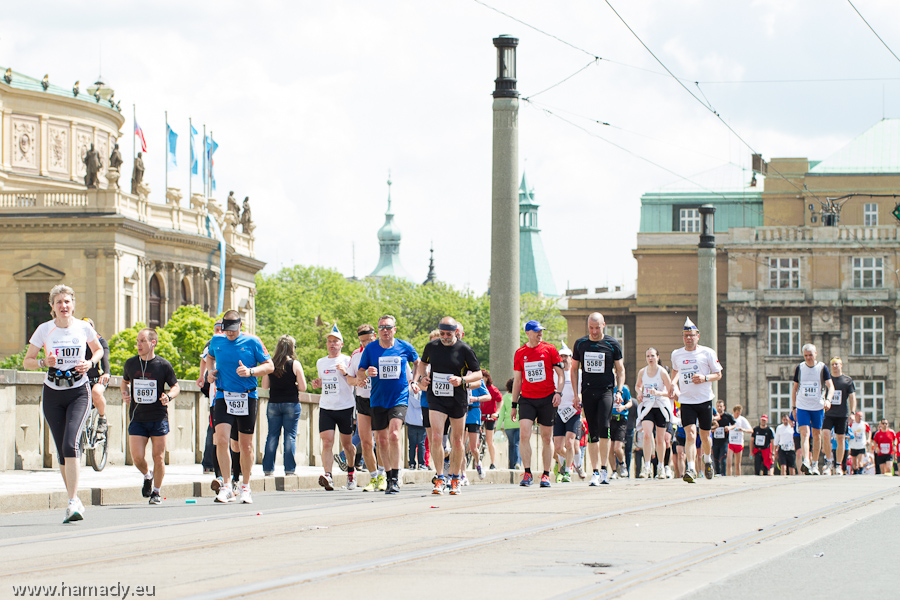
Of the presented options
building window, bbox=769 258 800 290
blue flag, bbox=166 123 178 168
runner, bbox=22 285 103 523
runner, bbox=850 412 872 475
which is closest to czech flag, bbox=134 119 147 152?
blue flag, bbox=166 123 178 168

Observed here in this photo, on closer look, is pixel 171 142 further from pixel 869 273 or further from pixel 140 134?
pixel 869 273

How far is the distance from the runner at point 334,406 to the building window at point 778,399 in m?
61.8

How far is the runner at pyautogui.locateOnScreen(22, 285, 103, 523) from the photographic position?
12086mm

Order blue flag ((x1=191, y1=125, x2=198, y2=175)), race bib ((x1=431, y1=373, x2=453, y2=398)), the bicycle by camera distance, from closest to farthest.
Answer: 1. race bib ((x1=431, y1=373, x2=453, y2=398))
2. the bicycle
3. blue flag ((x1=191, y1=125, x2=198, y2=175))

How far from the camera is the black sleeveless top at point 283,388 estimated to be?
18.4m

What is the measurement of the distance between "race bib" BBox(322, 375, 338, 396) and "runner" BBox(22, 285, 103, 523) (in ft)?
18.5

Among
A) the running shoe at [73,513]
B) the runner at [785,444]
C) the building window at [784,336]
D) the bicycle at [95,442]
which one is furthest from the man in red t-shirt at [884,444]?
the building window at [784,336]

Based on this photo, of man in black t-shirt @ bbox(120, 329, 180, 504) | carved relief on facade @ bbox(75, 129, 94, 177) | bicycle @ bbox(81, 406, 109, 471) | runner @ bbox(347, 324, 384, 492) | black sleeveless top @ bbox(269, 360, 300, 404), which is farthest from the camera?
carved relief on facade @ bbox(75, 129, 94, 177)

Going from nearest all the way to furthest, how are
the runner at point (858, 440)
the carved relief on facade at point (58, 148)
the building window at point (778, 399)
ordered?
the runner at point (858, 440) < the building window at point (778, 399) < the carved relief on facade at point (58, 148)

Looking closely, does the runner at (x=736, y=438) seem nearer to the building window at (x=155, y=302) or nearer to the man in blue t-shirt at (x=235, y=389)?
the man in blue t-shirt at (x=235, y=389)

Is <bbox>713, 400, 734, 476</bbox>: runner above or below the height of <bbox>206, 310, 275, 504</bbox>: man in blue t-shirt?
below

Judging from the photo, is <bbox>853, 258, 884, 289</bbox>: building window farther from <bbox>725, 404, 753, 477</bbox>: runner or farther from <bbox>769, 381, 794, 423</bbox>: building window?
<bbox>725, 404, 753, 477</bbox>: runner

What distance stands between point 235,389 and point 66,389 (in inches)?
105

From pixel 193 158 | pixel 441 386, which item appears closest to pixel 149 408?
pixel 441 386
